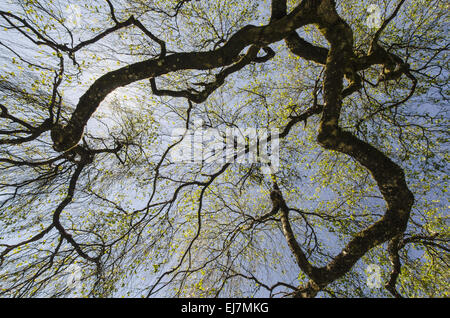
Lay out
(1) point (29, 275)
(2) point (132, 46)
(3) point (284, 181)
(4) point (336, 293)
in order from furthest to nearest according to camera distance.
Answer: (3) point (284, 181), (2) point (132, 46), (4) point (336, 293), (1) point (29, 275)

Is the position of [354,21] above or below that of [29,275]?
above

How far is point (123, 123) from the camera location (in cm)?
450

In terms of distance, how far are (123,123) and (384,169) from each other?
17.5 feet

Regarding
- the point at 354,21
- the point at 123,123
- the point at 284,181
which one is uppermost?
the point at 354,21

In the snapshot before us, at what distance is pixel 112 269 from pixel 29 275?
125 cm

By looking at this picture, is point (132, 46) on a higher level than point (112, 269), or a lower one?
higher

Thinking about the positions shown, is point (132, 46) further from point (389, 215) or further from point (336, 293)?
point (336, 293)

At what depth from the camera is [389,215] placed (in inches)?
114

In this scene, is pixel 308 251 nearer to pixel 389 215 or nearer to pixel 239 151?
pixel 389 215
